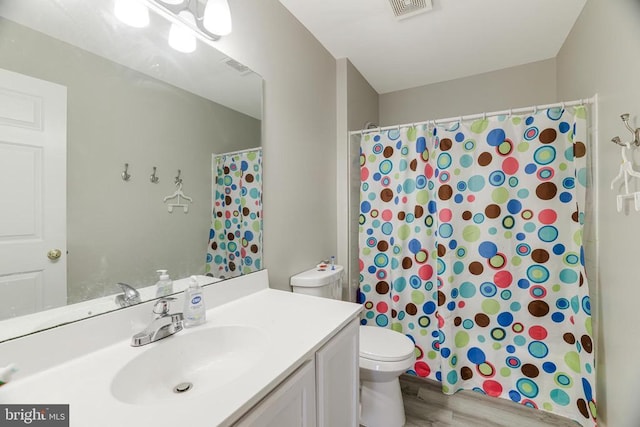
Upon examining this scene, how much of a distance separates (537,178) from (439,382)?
4.97 ft

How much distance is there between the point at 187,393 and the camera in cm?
83

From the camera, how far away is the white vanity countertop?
568 millimetres

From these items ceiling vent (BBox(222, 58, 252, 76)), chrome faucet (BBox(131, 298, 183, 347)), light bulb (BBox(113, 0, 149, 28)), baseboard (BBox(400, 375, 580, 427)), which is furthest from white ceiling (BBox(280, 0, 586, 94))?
baseboard (BBox(400, 375, 580, 427))

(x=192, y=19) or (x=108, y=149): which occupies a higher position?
(x=192, y=19)

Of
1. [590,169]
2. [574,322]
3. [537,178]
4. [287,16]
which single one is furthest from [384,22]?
[574,322]

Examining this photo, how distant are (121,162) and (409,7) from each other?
177 cm

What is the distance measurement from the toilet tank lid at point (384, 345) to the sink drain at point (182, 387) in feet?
3.02

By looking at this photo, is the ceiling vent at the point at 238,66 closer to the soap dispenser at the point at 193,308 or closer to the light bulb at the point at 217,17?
the light bulb at the point at 217,17

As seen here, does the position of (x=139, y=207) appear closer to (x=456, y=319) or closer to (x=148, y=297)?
(x=148, y=297)

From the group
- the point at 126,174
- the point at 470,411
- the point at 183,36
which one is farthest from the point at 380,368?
the point at 183,36

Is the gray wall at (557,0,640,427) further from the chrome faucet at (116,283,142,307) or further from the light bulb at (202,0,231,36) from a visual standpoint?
the chrome faucet at (116,283,142,307)

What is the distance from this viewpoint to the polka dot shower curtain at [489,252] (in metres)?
1.62

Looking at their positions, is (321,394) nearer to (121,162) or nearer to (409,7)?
(121,162)

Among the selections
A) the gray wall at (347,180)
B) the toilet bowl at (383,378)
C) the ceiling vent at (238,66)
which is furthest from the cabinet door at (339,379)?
the ceiling vent at (238,66)
